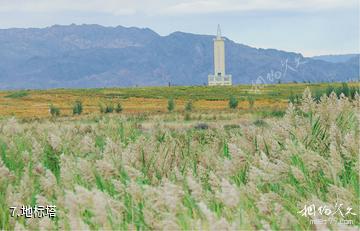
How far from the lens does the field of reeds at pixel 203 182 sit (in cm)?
459

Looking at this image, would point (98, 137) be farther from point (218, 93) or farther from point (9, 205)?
point (218, 93)

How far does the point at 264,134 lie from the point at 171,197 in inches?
150

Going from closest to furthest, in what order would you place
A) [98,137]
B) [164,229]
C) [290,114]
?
[164,229], [290,114], [98,137]

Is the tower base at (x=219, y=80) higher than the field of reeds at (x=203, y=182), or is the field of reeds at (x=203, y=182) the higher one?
the field of reeds at (x=203, y=182)

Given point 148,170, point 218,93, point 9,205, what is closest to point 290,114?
point 148,170

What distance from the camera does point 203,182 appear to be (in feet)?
22.0

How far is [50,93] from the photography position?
10775 cm

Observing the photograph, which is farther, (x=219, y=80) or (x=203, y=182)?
(x=219, y=80)

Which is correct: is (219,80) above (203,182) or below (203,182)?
below

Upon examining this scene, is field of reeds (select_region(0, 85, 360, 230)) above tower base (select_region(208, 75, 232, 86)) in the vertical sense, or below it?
above

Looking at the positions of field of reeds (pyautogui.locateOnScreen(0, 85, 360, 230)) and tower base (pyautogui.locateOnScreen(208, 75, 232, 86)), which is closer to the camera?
field of reeds (pyautogui.locateOnScreen(0, 85, 360, 230))

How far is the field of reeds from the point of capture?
181 inches

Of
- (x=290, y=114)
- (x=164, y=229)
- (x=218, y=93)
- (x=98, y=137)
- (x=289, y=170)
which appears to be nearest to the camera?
(x=164, y=229)

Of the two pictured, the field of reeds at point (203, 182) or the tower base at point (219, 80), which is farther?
the tower base at point (219, 80)
